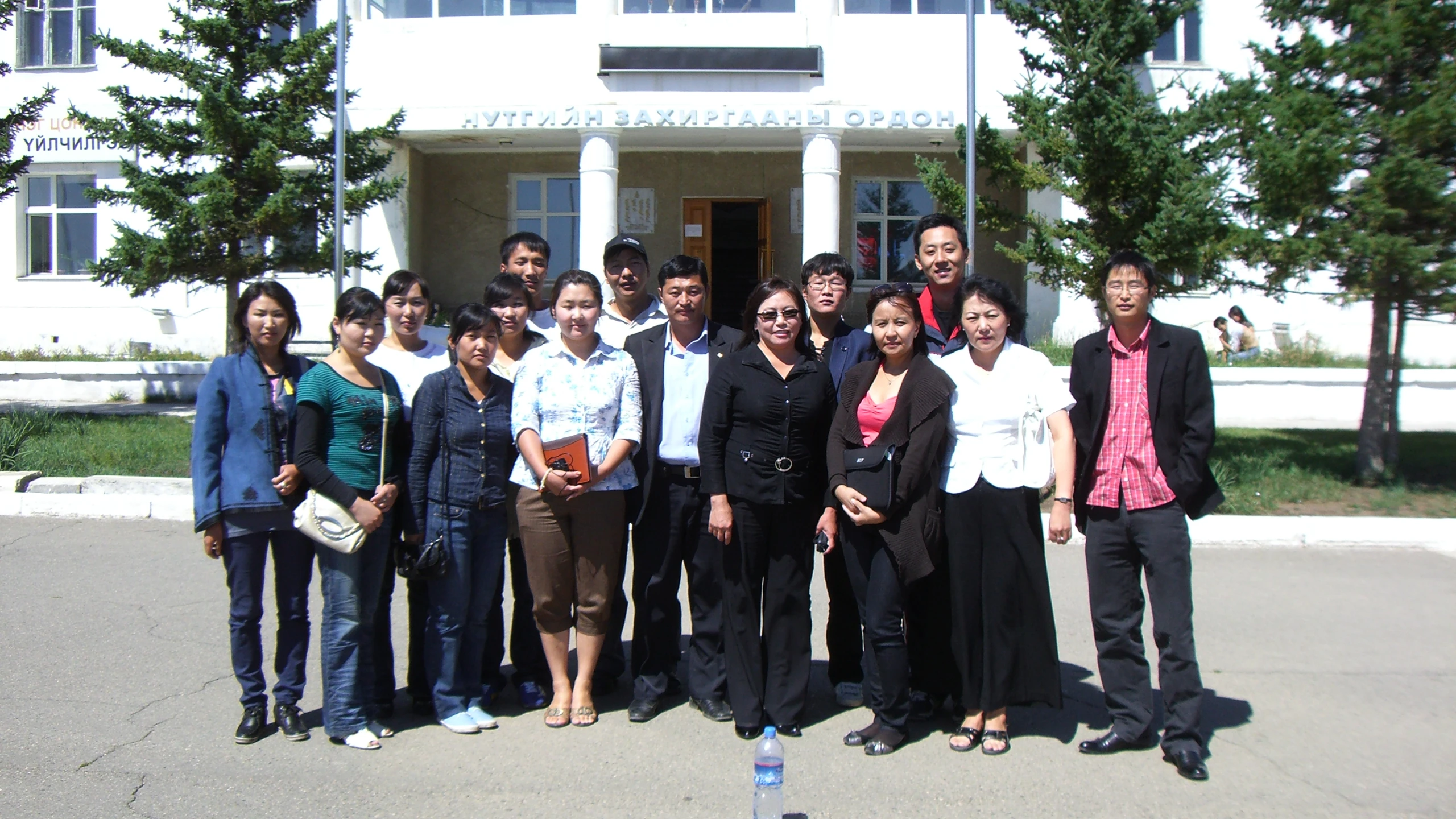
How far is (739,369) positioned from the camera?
4703 millimetres

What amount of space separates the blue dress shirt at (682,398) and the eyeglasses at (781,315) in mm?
442

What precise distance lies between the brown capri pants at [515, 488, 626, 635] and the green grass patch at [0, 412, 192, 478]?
23.9 ft

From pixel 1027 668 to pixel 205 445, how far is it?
364cm

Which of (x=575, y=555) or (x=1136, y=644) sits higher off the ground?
(x=575, y=555)

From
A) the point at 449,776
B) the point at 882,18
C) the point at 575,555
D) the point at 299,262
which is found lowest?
the point at 449,776

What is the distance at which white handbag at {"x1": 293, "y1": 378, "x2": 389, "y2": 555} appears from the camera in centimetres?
439

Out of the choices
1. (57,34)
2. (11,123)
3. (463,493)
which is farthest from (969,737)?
(57,34)

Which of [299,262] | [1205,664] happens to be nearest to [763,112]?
[299,262]

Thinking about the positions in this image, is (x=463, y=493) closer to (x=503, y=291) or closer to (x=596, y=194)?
(x=503, y=291)

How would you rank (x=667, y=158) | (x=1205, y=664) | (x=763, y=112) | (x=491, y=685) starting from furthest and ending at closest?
(x=667, y=158)
(x=763, y=112)
(x=1205, y=664)
(x=491, y=685)

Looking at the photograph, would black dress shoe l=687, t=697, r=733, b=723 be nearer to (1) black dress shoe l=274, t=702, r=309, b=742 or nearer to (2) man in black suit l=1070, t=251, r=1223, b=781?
(2) man in black suit l=1070, t=251, r=1223, b=781

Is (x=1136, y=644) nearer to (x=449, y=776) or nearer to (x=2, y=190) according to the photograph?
(x=449, y=776)

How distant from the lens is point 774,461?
4.64 m

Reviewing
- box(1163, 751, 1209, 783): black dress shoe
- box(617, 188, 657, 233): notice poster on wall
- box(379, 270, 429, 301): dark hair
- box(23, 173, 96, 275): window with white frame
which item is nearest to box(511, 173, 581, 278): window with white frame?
box(617, 188, 657, 233): notice poster on wall
